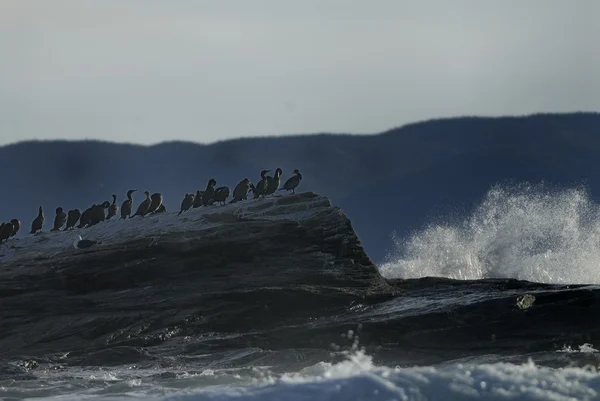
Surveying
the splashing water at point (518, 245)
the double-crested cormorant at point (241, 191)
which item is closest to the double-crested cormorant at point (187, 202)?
the double-crested cormorant at point (241, 191)

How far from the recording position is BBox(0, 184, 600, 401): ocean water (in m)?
18.4

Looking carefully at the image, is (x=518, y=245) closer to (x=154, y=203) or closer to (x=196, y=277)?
(x=154, y=203)

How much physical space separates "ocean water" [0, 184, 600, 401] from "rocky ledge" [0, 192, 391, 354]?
2.4 inches

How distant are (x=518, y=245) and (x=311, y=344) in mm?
28235

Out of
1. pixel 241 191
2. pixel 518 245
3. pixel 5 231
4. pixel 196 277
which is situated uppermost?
pixel 241 191

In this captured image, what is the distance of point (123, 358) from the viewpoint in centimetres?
2625

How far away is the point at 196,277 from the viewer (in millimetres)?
29719

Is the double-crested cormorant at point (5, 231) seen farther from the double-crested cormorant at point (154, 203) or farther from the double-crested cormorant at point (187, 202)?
the double-crested cormorant at point (187, 202)

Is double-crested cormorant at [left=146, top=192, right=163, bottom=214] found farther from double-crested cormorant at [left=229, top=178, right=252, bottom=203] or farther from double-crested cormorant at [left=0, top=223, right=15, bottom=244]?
double-crested cormorant at [left=0, top=223, right=15, bottom=244]

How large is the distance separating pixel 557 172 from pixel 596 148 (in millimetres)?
8971

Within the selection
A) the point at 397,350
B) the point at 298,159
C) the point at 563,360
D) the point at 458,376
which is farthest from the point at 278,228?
the point at 298,159

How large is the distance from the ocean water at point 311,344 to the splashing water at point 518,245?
669 inches

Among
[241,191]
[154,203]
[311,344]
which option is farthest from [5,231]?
[311,344]

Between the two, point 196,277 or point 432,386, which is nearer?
point 432,386
